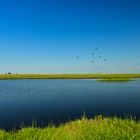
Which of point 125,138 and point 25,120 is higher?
point 125,138

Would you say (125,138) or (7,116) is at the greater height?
(125,138)

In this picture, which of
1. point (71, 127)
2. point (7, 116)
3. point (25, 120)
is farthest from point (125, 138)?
point (7, 116)

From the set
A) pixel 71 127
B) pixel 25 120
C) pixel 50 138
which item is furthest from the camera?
pixel 25 120

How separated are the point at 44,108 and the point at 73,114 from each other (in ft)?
16.8

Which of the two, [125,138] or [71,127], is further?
[71,127]

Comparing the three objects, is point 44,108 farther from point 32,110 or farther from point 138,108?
point 138,108

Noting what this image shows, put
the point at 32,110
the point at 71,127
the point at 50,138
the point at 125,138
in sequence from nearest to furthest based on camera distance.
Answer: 1. the point at 125,138
2. the point at 50,138
3. the point at 71,127
4. the point at 32,110

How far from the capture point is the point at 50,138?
12578 millimetres

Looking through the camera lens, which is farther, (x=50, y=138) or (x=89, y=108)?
(x=89, y=108)

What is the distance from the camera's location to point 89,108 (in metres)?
29.3

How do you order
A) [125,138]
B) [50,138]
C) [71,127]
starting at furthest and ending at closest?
[71,127]
[50,138]
[125,138]

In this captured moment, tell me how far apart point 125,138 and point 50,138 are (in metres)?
4.41

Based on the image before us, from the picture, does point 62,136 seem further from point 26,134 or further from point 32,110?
point 32,110

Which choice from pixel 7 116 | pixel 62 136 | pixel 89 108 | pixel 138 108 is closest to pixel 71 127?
pixel 62 136
